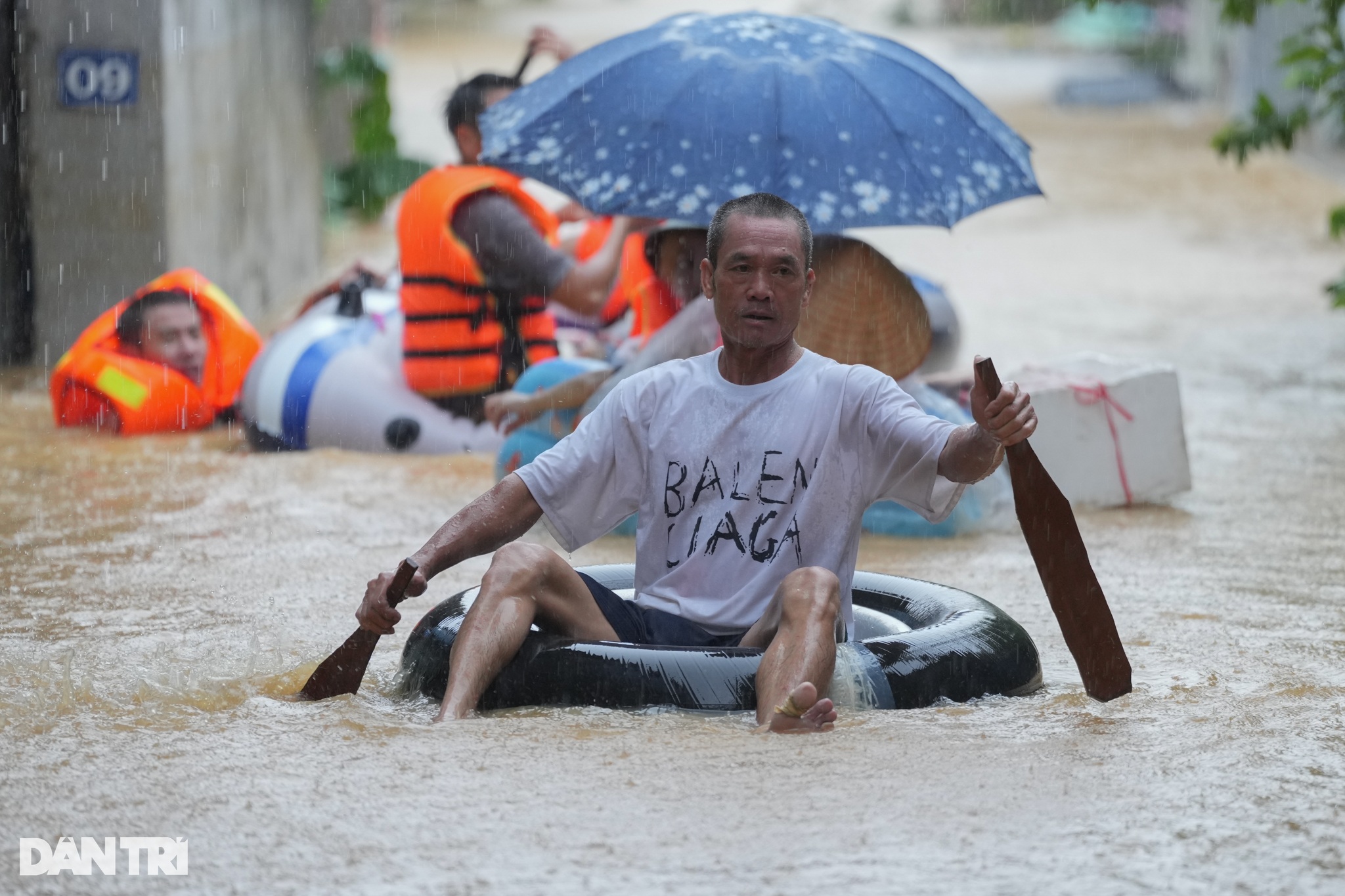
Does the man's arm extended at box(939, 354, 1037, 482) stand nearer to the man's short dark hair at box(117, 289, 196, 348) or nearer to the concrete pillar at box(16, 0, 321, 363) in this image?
the man's short dark hair at box(117, 289, 196, 348)

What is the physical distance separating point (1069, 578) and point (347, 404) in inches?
173

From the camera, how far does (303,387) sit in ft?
24.6

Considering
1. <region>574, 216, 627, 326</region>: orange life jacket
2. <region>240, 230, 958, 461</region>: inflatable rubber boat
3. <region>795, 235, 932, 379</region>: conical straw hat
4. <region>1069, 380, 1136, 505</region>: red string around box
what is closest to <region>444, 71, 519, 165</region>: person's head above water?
<region>240, 230, 958, 461</region>: inflatable rubber boat

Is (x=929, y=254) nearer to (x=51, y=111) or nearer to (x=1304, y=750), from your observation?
(x=51, y=111)

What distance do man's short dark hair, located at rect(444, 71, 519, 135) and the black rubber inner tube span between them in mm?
3223

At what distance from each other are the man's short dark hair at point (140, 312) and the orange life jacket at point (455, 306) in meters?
1.40

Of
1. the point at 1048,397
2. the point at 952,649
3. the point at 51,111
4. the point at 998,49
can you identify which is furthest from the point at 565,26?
the point at 952,649

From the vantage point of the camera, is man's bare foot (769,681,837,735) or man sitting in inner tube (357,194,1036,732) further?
man sitting in inner tube (357,194,1036,732)

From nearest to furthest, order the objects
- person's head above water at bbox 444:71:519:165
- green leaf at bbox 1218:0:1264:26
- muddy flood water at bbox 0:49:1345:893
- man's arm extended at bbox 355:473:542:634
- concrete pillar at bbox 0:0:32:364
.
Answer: muddy flood water at bbox 0:49:1345:893
man's arm extended at bbox 355:473:542:634
person's head above water at bbox 444:71:519:165
green leaf at bbox 1218:0:1264:26
concrete pillar at bbox 0:0:32:364

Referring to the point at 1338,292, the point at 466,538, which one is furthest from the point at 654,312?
the point at 1338,292

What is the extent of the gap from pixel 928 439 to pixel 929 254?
11.9 m

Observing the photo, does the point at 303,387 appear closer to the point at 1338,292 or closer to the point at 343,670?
the point at 343,670

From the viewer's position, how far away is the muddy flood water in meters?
2.97

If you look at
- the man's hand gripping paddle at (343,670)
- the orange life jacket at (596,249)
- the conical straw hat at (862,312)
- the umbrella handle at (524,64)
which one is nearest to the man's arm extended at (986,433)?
the man's hand gripping paddle at (343,670)
